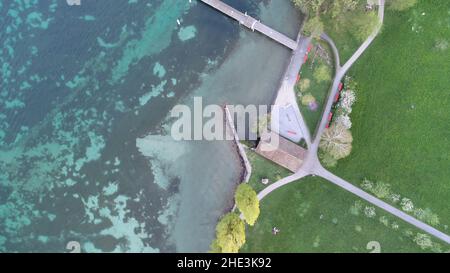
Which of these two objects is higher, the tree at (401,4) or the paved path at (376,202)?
the tree at (401,4)

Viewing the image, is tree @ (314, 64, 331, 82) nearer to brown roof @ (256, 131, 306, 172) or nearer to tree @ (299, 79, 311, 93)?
tree @ (299, 79, 311, 93)

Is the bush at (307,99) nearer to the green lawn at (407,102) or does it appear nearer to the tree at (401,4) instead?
the green lawn at (407,102)

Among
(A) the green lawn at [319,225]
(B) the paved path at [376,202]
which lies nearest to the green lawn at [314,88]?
(B) the paved path at [376,202]

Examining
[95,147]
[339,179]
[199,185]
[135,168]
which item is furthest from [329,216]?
[95,147]

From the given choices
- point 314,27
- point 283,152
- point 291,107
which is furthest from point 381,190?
point 314,27

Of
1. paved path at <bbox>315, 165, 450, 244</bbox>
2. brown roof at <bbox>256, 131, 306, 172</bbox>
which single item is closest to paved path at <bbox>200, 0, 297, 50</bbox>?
brown roof at <bbox>256, 131, 306, 172</bbox>
